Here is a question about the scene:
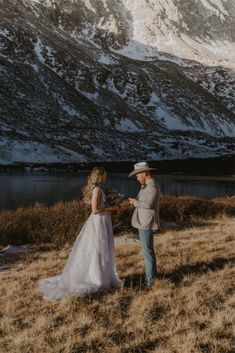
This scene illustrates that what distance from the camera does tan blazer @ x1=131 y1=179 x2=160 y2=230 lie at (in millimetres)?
8742

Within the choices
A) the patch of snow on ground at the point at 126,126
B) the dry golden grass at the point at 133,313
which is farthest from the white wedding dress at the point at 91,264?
the patch of snow on ground at the point at 126,126

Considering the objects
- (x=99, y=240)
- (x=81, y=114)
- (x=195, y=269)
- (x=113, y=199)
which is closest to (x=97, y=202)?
(x=113, y=199)

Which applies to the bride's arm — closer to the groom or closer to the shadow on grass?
the groom

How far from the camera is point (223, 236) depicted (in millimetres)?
15453

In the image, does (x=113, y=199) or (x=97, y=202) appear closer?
(x=97, y=202)

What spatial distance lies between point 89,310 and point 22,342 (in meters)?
1.53

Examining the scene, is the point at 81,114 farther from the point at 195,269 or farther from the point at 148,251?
the point at 148,251

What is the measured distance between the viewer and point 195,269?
10.6 m

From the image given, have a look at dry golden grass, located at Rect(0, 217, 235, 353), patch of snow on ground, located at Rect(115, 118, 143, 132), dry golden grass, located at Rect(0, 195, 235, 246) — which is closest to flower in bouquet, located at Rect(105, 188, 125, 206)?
dry golden grass, located at Rect(0, 217, 235, 353)

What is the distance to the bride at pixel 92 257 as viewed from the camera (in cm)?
882

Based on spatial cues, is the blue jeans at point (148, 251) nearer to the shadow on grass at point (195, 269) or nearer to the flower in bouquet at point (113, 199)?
the shadow on grass at point (195, 269)

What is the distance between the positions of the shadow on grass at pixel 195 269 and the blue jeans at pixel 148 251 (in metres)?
0.52

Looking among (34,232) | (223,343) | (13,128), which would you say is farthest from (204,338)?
(13,128)

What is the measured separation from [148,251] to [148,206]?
0.93 metres
